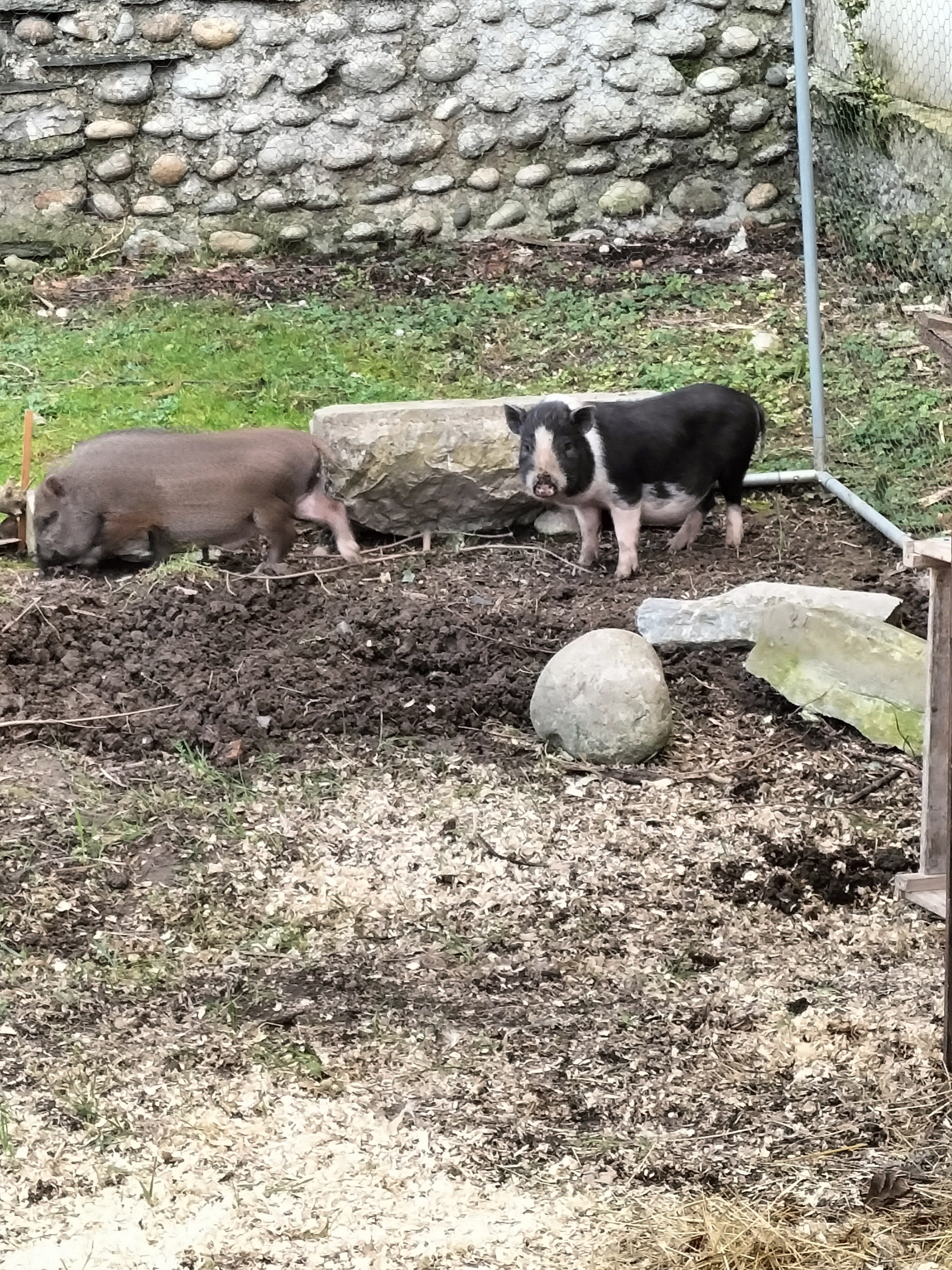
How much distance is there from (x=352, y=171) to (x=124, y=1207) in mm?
7810

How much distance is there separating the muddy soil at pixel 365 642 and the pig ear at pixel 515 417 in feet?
1.80

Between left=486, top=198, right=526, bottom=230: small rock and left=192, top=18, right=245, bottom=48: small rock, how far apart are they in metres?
1.84

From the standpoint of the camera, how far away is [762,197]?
992 cm

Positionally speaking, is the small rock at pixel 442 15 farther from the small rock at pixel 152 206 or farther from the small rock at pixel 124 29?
the small rock at pixel 152 206

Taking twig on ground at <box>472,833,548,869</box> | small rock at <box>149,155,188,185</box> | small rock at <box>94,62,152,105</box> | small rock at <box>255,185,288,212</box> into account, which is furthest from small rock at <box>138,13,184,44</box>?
twig on ground at <box>472,833,548,869</box>

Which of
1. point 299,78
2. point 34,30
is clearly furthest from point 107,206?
point 299,78

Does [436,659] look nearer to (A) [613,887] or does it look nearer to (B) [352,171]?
(A) [613,887]

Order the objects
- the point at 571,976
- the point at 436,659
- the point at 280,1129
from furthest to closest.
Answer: the point at 436,659
the point at 571,976
the point at 280,1129

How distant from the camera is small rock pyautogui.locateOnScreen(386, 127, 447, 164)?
977 centimetres

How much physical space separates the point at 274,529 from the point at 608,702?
6.75ft

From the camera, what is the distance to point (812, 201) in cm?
668

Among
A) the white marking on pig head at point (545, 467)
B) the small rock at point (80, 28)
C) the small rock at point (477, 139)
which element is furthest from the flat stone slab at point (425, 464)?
the small rock at point (80, 28)

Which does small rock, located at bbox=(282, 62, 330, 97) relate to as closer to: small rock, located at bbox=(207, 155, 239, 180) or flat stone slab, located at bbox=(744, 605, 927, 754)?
small rock, located at bbox=(207, 155, 239, 180)

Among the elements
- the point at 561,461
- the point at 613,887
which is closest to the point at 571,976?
the point at 613,887
